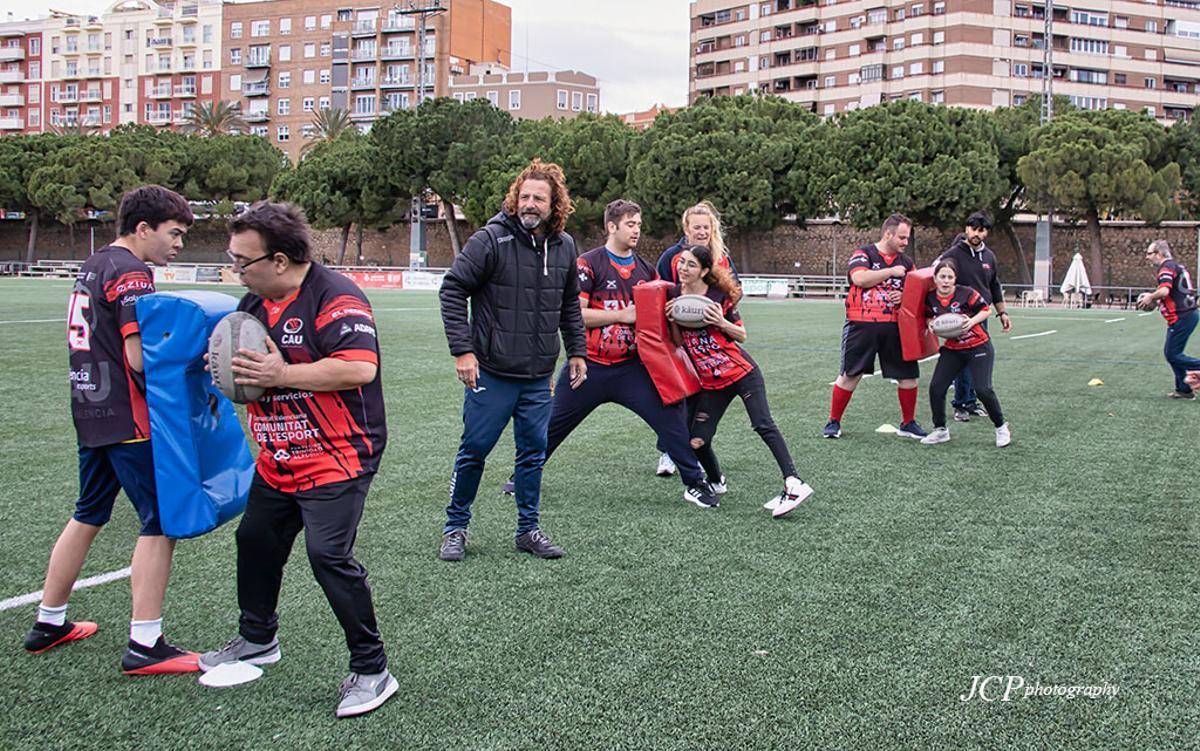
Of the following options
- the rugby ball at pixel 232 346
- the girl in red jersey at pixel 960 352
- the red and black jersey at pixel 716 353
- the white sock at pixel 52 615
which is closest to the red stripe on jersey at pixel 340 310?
the rugby ball at pixel 232 346

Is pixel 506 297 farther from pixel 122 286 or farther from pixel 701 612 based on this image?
pixel 122 286

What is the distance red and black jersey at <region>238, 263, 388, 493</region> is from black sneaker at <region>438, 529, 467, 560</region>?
173 centimetres

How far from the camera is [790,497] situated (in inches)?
238

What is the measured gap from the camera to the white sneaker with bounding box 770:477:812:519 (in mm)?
5973

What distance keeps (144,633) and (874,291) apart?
660cm

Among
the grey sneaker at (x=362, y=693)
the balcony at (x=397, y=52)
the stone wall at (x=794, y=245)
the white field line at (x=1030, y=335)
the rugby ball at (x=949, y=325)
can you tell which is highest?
the balcony at (x=397, y=52)

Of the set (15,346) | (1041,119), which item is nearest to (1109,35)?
(1041,119)

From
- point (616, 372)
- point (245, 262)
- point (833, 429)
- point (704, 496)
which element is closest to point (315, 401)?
point (245, 262)

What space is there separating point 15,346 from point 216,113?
81.6 meters

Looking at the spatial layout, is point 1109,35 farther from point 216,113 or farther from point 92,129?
point 92,129

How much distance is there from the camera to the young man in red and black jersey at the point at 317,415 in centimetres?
330

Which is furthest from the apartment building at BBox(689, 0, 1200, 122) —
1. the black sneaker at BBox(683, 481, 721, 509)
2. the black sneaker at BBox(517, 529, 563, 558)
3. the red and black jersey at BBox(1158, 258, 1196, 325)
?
the black sneaker at BBox(517, 529, 563, 558)

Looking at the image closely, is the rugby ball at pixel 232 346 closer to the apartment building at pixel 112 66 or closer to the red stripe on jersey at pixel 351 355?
the red stripe on jersey at pixel 351 355

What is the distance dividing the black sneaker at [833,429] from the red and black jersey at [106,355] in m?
6.41
